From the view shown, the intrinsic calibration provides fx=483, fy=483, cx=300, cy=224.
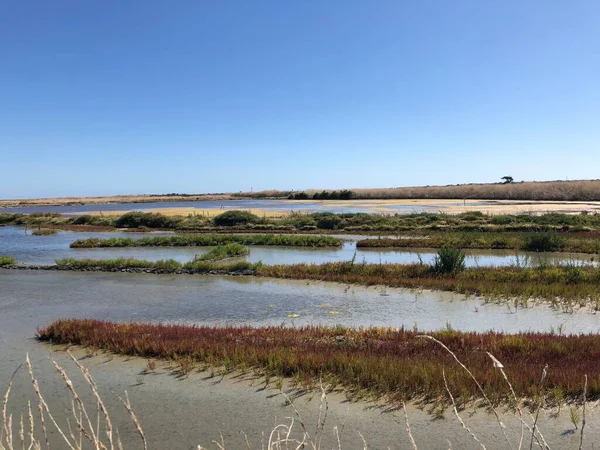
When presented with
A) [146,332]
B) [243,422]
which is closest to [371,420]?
[243,422]

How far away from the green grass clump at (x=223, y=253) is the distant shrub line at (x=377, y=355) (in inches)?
533

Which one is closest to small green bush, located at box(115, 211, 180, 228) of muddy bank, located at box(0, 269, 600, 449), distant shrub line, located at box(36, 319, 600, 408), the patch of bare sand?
muddy bank, located at box(0, 269, 600, 449)

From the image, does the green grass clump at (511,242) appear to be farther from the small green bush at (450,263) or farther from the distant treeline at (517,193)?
the distant treeline at (517,193)

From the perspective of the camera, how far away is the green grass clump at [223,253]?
82.7 feet

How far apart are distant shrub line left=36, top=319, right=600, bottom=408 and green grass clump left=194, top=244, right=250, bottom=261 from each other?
1354 centimetres

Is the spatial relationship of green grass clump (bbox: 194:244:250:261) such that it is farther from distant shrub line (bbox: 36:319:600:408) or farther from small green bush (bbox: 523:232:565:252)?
small green bush (bbox: 523:232:565:252)

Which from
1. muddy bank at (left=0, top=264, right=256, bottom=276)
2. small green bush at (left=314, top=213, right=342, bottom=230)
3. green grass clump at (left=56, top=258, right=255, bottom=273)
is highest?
small green bush at (left=314, top=213, right=342, bottom=230)

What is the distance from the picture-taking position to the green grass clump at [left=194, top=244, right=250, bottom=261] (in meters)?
25.2

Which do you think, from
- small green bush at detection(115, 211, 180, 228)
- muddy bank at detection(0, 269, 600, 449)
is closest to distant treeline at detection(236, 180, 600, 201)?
small green bush at detection(115, 211, 180, 228)

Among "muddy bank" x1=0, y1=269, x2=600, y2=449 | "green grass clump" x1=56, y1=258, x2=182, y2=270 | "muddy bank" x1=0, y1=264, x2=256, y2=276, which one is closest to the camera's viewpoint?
"muddy bank" x1=0, y1=269, x2=600, y2=449

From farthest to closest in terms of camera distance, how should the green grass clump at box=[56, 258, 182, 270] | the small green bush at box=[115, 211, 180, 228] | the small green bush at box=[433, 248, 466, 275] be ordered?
the small green bush at box=[115, 211, 180, 228], the green grass clump at box=[56, 258, 182, 270], the small green bush at box=[433, 248, 466, 275]

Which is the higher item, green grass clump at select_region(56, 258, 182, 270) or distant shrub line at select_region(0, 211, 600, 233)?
distant shrub line at select_region(0, 211, 600, 233)

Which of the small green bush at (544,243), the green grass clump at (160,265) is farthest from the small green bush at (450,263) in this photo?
the small green bush at (544,243)

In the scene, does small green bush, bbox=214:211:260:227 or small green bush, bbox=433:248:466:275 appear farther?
small green bush, bbox=214:211:260:227
